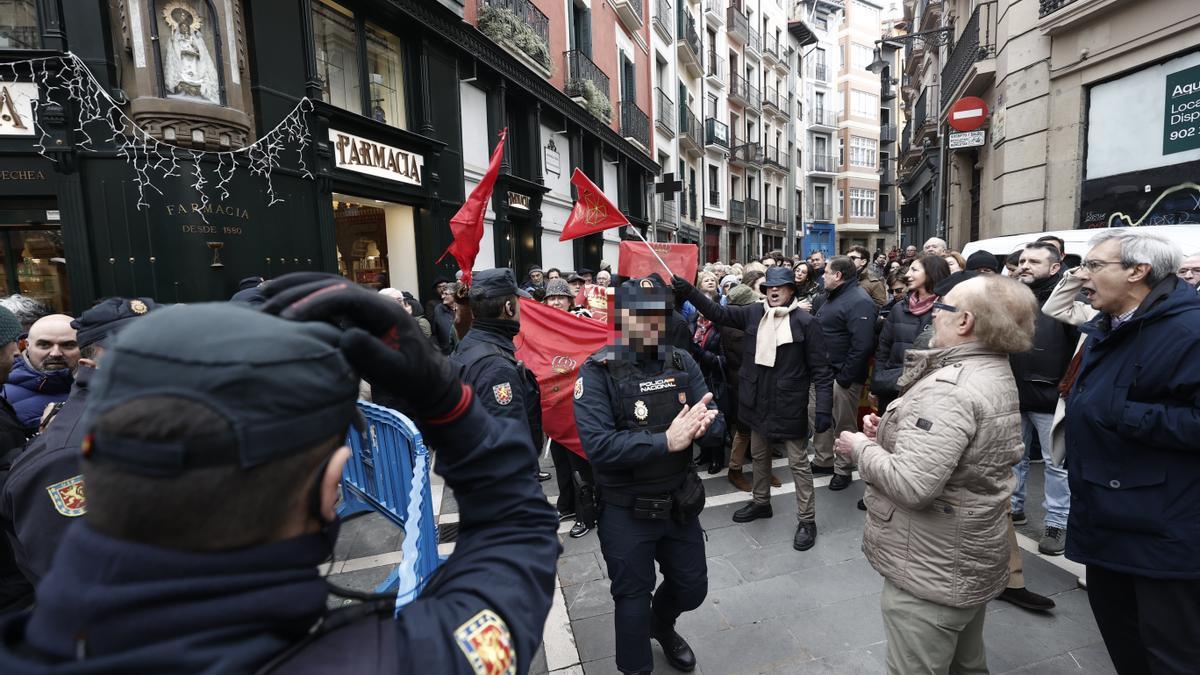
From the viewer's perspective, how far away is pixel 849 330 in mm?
5031

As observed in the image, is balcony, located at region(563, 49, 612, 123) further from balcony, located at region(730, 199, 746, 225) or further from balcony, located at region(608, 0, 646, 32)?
balcony, located at region(730, 199, 746, 225)

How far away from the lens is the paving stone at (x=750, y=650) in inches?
117

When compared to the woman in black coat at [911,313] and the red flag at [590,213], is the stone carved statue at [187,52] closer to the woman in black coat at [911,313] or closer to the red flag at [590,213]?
the red flag at [590,213]

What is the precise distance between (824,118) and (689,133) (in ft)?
79.3

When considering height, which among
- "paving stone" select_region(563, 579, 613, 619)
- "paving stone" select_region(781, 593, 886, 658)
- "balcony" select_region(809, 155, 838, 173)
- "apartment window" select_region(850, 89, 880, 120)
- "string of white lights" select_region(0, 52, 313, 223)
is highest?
"apartment window" select_region(850, 89, 880, 120)

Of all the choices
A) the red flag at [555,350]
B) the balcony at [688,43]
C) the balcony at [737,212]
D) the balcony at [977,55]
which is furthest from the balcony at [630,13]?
the red flag at [555,350]

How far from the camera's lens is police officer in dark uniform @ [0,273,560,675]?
0.68m

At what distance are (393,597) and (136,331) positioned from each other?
0.56 m

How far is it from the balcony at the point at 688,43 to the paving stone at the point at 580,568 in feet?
77.9

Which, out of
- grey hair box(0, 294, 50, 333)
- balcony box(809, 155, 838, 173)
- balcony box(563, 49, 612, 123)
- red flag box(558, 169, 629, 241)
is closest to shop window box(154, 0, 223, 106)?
grey hair box(0, 294, 50, 333)

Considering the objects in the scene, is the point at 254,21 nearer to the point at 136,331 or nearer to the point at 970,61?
the point at 136,331

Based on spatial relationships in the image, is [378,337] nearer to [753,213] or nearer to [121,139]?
[121,139]

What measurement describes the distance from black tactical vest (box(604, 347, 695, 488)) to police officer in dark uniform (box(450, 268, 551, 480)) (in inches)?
38.2

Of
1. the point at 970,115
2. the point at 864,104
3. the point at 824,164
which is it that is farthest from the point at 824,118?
the point at 970,115
